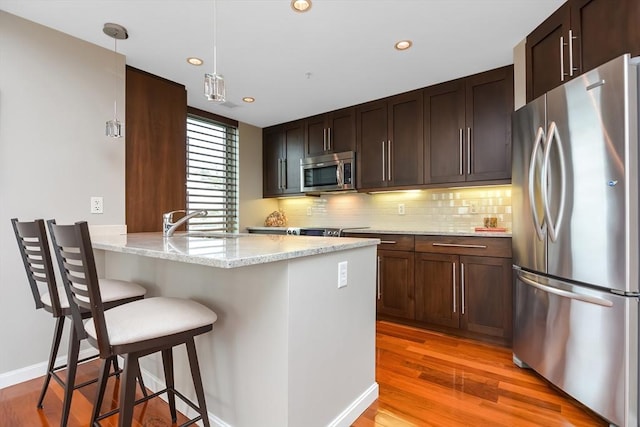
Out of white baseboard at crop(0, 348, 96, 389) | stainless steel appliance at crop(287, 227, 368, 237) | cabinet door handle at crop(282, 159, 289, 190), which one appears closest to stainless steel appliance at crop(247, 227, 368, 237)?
stainless steel appliance at crop(287, 227, 368, 237)

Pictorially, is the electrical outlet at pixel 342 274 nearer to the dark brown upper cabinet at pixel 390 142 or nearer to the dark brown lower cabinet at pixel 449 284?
the dark brown lower cabinet at pixel 449 284

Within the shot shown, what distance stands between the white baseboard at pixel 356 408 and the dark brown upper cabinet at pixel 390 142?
7.00ft

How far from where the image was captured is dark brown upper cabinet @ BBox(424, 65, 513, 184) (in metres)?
2.89

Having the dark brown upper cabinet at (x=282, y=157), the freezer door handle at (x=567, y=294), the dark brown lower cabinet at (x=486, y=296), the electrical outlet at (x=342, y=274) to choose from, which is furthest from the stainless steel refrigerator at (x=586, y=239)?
the dark brown upper cabinet at (x=282, y=157)

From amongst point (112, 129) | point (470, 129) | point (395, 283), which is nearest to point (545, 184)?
point (470, 129)

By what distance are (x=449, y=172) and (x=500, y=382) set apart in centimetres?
184

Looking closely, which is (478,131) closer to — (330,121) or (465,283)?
(465,283)

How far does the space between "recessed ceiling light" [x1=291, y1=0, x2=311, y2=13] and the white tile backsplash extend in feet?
7.33

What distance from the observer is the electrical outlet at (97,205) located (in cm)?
248

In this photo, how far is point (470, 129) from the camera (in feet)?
10.0

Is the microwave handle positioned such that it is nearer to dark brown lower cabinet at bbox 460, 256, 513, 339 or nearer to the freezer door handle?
dark brown lower cabinet at bbox 460, 256, 513, 339

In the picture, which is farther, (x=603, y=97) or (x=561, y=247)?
(x=561, y=247)

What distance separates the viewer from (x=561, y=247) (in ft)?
6.06

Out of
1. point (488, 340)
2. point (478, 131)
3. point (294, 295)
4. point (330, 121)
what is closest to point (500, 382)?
point (488, 340)
